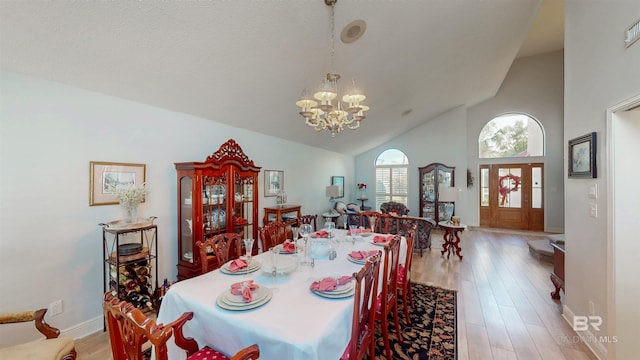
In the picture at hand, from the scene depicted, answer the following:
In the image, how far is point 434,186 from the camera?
7.60 metres

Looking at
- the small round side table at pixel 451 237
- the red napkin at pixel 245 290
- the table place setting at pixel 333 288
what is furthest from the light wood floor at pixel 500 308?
the red napkin at pixel 245 290

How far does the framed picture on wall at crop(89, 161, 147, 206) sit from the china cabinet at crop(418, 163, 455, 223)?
287 inches

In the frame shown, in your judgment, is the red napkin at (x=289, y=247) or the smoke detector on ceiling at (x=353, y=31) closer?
the red napkin at (x=289, y=247)

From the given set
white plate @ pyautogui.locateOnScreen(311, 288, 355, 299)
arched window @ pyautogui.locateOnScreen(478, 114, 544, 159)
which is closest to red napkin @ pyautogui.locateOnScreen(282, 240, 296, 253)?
white plate @ pyautogui.locateOnScreen(311, 288, 355, 299)

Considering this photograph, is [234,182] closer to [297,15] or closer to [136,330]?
[297,15]

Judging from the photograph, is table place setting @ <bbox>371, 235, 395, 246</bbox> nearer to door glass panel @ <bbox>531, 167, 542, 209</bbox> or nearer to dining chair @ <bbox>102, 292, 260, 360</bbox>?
dining chair @ <bbox>102, 292, 260, 360</bbox>

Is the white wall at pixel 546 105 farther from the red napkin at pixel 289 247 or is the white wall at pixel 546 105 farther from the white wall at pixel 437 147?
the red napkin at pixel 289 247

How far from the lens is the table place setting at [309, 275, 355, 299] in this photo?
153 cm

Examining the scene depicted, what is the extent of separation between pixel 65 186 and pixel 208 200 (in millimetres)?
1273

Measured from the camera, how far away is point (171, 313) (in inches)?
62.4

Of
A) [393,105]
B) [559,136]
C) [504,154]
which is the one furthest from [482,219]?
[393,105]

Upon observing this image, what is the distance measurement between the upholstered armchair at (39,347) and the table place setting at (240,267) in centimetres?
96

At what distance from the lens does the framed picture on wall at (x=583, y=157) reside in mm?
2143

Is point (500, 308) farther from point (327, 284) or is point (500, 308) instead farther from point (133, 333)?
point (133, 333)
